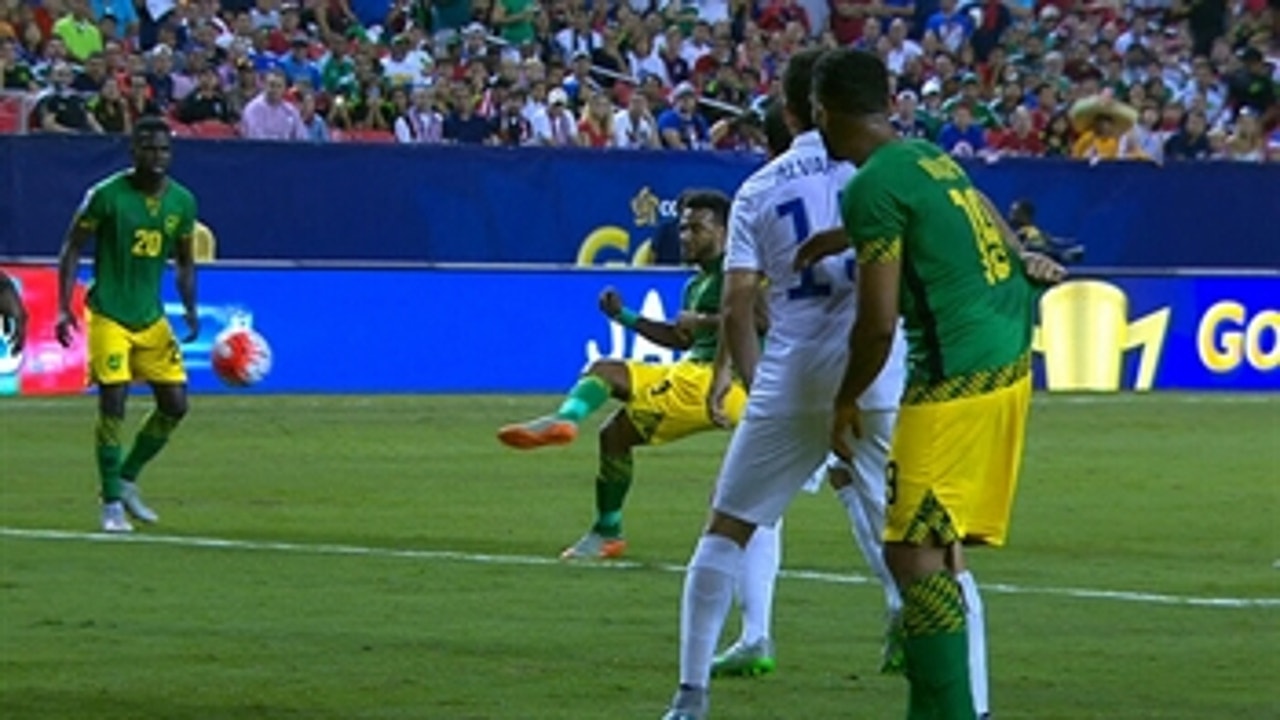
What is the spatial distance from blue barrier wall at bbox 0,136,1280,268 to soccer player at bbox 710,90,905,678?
18699mm

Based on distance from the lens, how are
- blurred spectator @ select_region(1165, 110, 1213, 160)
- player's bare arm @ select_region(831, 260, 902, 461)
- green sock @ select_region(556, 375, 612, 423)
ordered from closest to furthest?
player's bare arm @ select_region(831, 260, 902, 461) → green sock @ select_region(556, 375, 612, 423) → blurred spectator @ select_region(1165, 110, 1213, 160)

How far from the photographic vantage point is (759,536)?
1092 centimetres

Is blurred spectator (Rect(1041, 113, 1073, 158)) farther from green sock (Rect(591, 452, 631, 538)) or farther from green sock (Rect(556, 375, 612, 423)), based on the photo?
green sock (Rect(556, 375, 612, 423))

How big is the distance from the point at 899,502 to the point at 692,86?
87.9 ft

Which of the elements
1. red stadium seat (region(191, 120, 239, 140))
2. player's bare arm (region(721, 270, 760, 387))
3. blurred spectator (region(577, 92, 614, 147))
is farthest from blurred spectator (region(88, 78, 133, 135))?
player's bare arm (region(721, 270, 760, 387))

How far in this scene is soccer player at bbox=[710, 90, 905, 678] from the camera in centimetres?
1009

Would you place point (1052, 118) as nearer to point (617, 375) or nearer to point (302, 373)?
point (302, 373)

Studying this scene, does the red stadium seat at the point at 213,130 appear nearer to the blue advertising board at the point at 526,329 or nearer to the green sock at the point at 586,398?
the blue advertising board at the point at 526,329

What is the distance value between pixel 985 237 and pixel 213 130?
22739 millimetres

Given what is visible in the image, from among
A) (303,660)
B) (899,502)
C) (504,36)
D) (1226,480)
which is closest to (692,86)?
(504,36)

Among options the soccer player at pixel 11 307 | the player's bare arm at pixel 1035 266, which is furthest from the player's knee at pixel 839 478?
the soccer player at pixel 11 307

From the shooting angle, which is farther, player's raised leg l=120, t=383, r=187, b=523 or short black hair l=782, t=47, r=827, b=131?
player's raised leg l=120, t=383, r=187, b=523

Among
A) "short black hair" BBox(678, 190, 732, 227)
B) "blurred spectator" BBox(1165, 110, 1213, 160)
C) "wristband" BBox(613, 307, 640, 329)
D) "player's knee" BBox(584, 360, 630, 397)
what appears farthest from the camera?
"blurred spectator" BBox(1165, 110, 1213, 160)

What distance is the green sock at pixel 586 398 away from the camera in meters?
14.5
